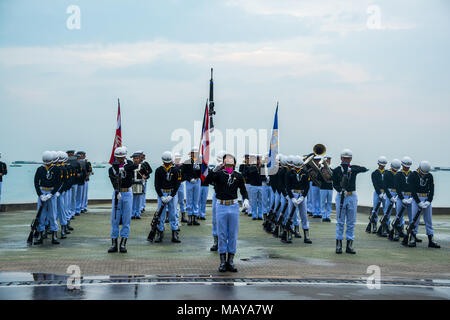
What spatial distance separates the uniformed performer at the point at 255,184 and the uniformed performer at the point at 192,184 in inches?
83.5

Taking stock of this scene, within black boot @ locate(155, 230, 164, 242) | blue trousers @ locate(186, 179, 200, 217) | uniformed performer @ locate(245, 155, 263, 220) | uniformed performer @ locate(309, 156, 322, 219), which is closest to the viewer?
black boot @ locate(155, 230, 164, 242)

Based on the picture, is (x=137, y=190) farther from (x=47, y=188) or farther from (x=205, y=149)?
(x=205, y=149)

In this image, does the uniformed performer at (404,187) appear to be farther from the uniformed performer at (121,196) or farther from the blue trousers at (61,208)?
the blue trousers at (61,208)

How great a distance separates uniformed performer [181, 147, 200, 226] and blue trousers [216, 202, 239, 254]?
697 cm

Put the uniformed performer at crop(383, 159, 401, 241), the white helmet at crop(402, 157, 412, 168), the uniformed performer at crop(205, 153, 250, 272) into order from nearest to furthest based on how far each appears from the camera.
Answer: the uniformed performer at crop(205, 153, 250, 272), the white helmet at crop(402, 157, 412, 168), the uniformed performer at crop(383, 159, 401, 241)

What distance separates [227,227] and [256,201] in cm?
991

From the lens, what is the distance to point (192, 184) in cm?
1878

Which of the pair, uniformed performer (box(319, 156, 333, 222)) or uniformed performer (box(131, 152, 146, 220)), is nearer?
uniformed performer (box(131, 152, 146, 220))

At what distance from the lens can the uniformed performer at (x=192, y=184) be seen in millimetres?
17891

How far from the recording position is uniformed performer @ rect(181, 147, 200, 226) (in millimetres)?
17891

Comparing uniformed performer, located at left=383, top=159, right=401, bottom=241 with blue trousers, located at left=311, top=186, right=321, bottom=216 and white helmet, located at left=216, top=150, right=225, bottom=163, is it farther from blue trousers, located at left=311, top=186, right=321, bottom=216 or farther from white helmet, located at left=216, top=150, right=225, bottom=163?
white helmet, located at left=216, top=150, right=225, bottom=163

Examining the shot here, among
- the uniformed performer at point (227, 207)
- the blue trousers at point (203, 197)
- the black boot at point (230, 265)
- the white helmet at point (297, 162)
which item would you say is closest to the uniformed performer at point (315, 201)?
the blue trousers at point (203, 197)

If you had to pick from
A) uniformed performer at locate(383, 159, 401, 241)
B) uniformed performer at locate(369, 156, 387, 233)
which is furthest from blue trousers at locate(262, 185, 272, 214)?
uniformed performer at locate(383, 159, 401, 241)

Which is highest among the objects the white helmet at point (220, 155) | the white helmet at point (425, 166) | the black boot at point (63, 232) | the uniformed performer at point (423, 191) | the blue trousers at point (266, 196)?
the white helmet at point (220, 155)
